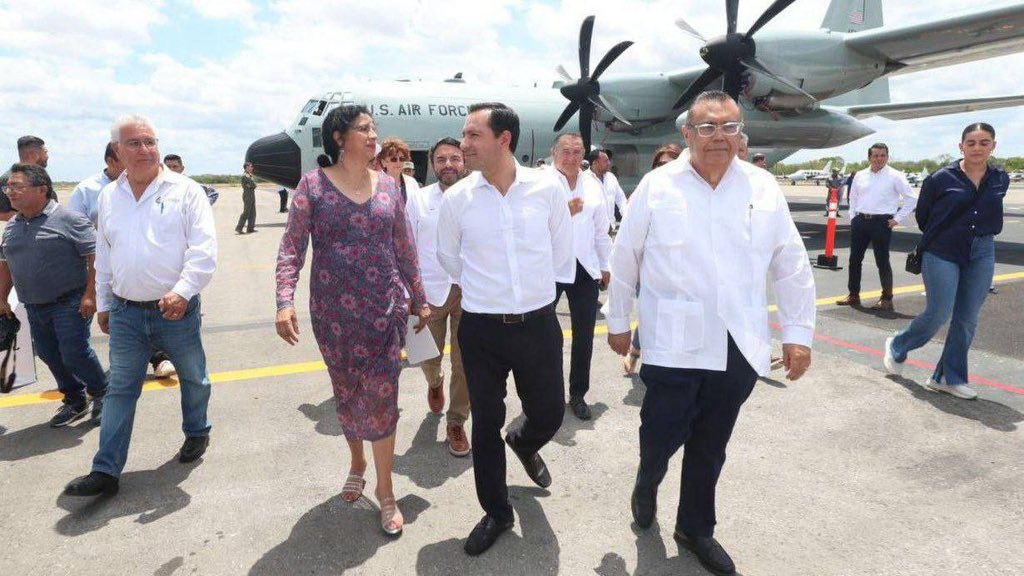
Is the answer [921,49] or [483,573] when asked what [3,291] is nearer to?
[483,573]

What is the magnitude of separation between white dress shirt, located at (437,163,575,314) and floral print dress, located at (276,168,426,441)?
0.34 m

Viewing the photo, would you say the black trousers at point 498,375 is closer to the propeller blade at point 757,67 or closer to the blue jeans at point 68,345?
the blue jeans at point 68,345

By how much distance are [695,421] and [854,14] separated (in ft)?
62.6

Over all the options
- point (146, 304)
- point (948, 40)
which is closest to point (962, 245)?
point (146, 304)

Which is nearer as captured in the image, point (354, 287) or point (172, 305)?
point (354, 287)

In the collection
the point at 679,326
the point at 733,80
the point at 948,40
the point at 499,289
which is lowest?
the point at 679,326

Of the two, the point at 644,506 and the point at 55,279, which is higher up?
the point at 55,279

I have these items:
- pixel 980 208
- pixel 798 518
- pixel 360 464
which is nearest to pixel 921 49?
pixel 980 208

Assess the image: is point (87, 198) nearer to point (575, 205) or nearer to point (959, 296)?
point (575, 205)

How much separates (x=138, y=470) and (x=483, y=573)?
7.46ft

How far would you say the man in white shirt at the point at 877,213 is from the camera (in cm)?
690

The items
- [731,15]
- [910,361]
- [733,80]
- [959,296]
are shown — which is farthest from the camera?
[733,80]

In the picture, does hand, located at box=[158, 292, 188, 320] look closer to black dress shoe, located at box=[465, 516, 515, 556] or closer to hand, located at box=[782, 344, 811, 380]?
black dress shoe, located at box=[465, 516, 515, 556]

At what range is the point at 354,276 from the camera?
268 centimetres
